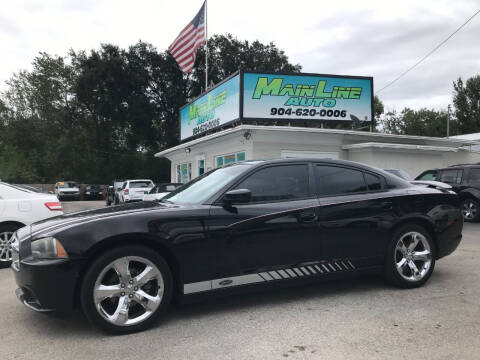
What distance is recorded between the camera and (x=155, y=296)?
3.39m

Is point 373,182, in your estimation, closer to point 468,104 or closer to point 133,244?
point 133,244

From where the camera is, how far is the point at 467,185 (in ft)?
36.2

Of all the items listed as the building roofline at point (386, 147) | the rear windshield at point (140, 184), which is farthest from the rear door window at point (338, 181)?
the rear windshield at point (140, 184)

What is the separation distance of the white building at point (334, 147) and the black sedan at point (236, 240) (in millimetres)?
8998

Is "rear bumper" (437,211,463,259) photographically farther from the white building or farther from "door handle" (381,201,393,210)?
the white building

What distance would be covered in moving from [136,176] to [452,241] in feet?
124

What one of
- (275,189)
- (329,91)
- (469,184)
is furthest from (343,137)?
(275,189)

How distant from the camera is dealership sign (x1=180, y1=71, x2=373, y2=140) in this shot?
1512 cm

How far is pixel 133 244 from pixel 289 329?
5.05ft

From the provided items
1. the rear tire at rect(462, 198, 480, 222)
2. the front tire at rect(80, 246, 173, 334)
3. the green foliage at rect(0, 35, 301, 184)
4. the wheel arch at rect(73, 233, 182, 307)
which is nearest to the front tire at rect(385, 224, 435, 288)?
the wheel arch at rect(73, 233, 182, 307)

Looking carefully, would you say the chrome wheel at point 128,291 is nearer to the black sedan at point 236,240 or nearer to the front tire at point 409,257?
the black sedan at point 236,240

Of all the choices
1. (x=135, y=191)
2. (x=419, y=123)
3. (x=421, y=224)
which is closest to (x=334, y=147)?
(x=135, y=191)

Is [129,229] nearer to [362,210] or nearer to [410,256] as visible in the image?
[362,210]

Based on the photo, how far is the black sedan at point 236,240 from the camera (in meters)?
3.21
